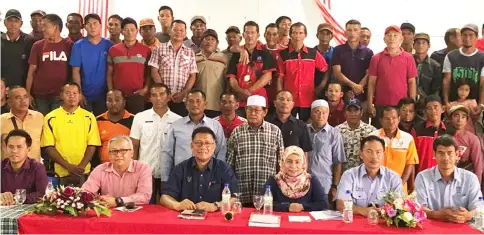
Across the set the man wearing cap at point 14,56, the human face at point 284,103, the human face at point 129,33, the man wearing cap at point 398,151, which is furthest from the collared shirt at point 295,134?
the man wearing cap at point 14,56

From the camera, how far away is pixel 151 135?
571 centimetres

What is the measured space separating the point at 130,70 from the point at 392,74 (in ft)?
10.3

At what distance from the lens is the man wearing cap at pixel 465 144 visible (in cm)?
583

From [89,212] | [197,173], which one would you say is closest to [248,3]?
[197,173]

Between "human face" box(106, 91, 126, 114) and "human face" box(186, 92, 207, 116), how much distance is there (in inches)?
34.7

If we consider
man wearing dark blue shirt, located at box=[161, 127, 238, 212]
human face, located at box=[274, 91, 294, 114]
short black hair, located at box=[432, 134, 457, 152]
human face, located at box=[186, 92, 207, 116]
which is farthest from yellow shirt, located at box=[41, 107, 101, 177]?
short black hair, located at box=[432, 134, 457, 152]

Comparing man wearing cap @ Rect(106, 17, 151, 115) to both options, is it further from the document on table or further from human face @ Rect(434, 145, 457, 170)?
human face @ Rect(434, 145, 457, 170)

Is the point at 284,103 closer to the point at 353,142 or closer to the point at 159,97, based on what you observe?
the point at 353,142

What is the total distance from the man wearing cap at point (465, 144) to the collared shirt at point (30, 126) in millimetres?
4532

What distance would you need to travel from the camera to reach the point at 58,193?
391 cm

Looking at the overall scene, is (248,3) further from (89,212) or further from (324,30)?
(89,212)

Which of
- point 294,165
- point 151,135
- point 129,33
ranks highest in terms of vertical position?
point 129,33

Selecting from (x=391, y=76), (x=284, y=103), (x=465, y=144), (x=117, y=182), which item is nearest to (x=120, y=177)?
(x=117, y=182)

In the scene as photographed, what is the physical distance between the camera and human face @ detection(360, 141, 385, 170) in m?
4.49
